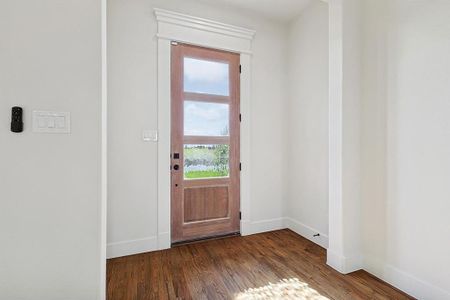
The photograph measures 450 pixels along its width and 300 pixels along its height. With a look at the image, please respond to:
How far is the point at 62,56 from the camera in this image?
1323 mm

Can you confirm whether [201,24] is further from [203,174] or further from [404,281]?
[404,281]

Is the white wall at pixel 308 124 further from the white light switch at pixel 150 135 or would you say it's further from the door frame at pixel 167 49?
the white light switch at pixel 150 135

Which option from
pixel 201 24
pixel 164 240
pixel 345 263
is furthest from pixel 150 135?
pixel 345 263

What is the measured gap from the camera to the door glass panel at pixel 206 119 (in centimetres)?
279

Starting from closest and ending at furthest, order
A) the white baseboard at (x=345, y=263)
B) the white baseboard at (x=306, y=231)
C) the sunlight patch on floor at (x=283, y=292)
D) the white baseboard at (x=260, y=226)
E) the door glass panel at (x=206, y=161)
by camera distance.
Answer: the sunlight patch on floor at (x=283, y=292), the white baseboard at (x=345, y=263), the white baseboard at (x=306, y=231), the door glass panel at (x=206, y=161), the white baseboard at (x=260, y=226)

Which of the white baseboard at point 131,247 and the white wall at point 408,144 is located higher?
the white wall at point 408,144

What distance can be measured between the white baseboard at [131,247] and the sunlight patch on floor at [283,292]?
4.06 ft

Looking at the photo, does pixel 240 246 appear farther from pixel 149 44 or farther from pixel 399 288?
pixel 149 44

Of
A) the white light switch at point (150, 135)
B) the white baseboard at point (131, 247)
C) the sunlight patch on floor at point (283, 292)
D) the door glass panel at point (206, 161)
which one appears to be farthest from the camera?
the door glass panel at point (206, 161)


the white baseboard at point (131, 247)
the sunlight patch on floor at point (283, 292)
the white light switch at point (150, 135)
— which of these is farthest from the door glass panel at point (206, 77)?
the sunlight patch on floor at point (283, 292)

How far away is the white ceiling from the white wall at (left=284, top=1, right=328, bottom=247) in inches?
4.7

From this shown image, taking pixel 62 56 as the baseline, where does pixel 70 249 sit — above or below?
below

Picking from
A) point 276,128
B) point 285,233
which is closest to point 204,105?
point 276,128

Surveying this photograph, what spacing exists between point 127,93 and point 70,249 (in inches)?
66.9
